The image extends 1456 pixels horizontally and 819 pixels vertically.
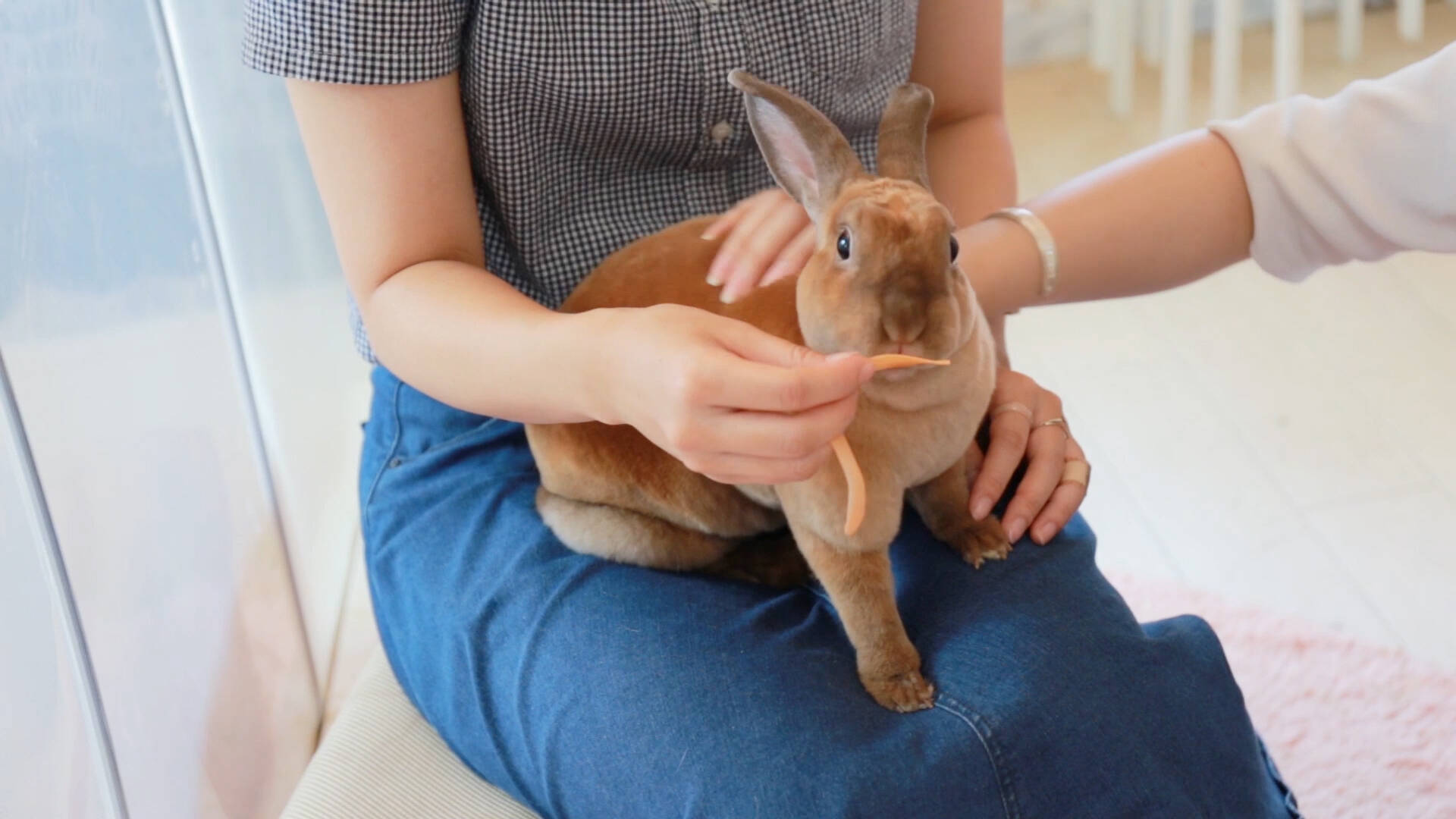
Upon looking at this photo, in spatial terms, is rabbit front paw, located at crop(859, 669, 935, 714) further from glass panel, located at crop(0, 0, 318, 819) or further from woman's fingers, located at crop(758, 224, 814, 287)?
glass panel, located at crop(0, 0, 318, 819)

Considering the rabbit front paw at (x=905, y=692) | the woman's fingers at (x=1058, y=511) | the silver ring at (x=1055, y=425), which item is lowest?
the rabbit front paw at (x=905, y=692)

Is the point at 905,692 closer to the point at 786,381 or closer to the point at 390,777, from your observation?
Answer: the point at 786,381

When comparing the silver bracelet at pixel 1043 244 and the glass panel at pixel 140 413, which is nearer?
the glass panel at pixel 140 413

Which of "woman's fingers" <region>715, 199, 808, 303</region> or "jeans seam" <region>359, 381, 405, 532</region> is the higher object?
"woman's fingers" <region>715, 199, 808, 303</region>

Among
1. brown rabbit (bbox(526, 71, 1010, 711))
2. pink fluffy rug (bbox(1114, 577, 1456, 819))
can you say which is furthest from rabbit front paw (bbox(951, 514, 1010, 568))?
pink fluffy rug (bbox(1114, 577, 1456, 819))

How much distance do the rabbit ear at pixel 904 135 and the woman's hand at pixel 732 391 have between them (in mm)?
166

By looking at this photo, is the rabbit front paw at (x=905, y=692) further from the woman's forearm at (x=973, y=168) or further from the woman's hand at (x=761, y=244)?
the woman's forearm at (x=973, y=168)

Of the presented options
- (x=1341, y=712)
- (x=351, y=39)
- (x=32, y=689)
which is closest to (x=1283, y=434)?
(x=1341, y=712)

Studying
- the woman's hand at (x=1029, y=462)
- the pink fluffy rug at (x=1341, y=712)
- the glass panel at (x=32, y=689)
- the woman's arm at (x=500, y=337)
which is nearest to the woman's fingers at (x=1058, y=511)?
the woman's hand at (x=1029, y=462)

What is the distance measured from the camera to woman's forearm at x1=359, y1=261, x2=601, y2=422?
85cm

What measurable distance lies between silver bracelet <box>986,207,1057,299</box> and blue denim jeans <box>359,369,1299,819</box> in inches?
8.1

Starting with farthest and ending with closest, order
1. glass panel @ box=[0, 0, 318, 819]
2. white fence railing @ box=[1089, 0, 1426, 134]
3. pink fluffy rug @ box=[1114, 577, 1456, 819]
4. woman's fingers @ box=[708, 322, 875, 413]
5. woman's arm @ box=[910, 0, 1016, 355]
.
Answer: white fence railing @ box=[1089, 0, 1426, 134] → pink fluffy rug @ box=[1114, 577, 1456, 819] → woman's arm @ box=[910, 0, 1016, 355] → glass panel @ box=[0, 0, 318, 819] → woman's fingers @ box=[708, 322, 875, 413]

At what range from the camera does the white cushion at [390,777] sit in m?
1.03

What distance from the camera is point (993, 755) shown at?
84 cm
